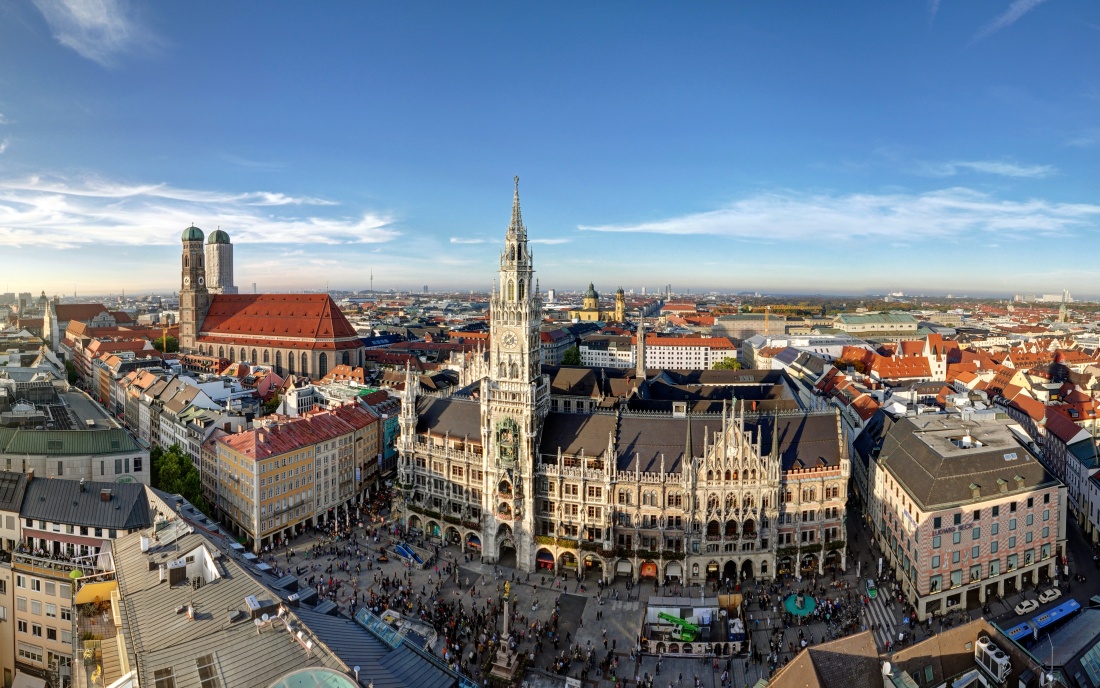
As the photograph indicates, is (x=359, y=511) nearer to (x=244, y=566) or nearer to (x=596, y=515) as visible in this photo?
(x=596, y=515)

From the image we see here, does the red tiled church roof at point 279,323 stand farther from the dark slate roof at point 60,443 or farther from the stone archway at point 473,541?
the stone archway at point 473,541

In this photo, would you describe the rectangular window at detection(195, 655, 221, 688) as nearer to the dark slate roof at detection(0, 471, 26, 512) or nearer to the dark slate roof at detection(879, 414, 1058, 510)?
the dark slate roof at detection(0, 471, 26, 512)

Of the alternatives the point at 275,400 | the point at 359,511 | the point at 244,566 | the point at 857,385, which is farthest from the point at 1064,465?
the point at 275,400

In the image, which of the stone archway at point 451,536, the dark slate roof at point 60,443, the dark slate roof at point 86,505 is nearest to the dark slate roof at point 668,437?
the stone archway at point 451,536

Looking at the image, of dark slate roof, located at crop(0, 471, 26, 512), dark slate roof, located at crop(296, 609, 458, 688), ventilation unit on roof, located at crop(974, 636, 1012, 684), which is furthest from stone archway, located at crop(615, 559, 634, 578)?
dark slate roof, located at crop(0, 471, 26, 512)

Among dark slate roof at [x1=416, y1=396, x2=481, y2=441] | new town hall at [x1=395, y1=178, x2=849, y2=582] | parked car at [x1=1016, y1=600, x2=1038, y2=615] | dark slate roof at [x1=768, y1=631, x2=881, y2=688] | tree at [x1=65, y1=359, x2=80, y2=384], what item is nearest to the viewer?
dark slate roof at [x1=768, y1=631, x2=881, y2=688]

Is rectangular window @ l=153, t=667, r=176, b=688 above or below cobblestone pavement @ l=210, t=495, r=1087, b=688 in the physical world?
above
